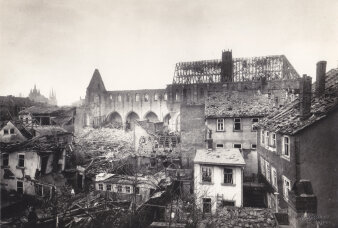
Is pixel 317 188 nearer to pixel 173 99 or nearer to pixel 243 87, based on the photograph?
pixel 243 87

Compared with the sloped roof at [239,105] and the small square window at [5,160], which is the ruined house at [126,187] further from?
the sloped roof at [239,105]

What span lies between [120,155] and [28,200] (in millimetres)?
11488

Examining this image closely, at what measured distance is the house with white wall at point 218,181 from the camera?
16.9 m

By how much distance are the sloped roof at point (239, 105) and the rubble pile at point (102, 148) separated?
11.4 meters

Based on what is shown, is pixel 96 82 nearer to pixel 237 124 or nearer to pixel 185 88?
pixel 185 88

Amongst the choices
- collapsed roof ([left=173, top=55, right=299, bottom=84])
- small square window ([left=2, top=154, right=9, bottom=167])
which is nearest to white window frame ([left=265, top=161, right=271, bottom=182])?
A: small square window ([left=2, top=154, right=9, bottom=167])

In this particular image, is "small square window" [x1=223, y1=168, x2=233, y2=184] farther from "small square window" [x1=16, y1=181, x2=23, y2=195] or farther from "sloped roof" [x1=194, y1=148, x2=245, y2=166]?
"small square window" [x1=16, y1=181, x2=23, y2=195]

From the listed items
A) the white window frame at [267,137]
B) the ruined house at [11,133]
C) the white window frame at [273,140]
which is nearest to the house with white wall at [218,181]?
the white window frame at [273,140]

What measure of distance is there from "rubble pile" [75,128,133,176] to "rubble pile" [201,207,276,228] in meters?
15.3

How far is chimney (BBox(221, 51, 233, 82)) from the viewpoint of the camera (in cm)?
4394

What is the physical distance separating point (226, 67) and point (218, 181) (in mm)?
31146

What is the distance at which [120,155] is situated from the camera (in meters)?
29.3

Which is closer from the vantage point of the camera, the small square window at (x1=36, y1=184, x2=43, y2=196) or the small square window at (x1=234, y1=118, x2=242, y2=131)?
the small square window at (x1=36, y1=184, x2=43, y2=196)

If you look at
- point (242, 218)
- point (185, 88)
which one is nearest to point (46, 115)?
point (185, 88)
